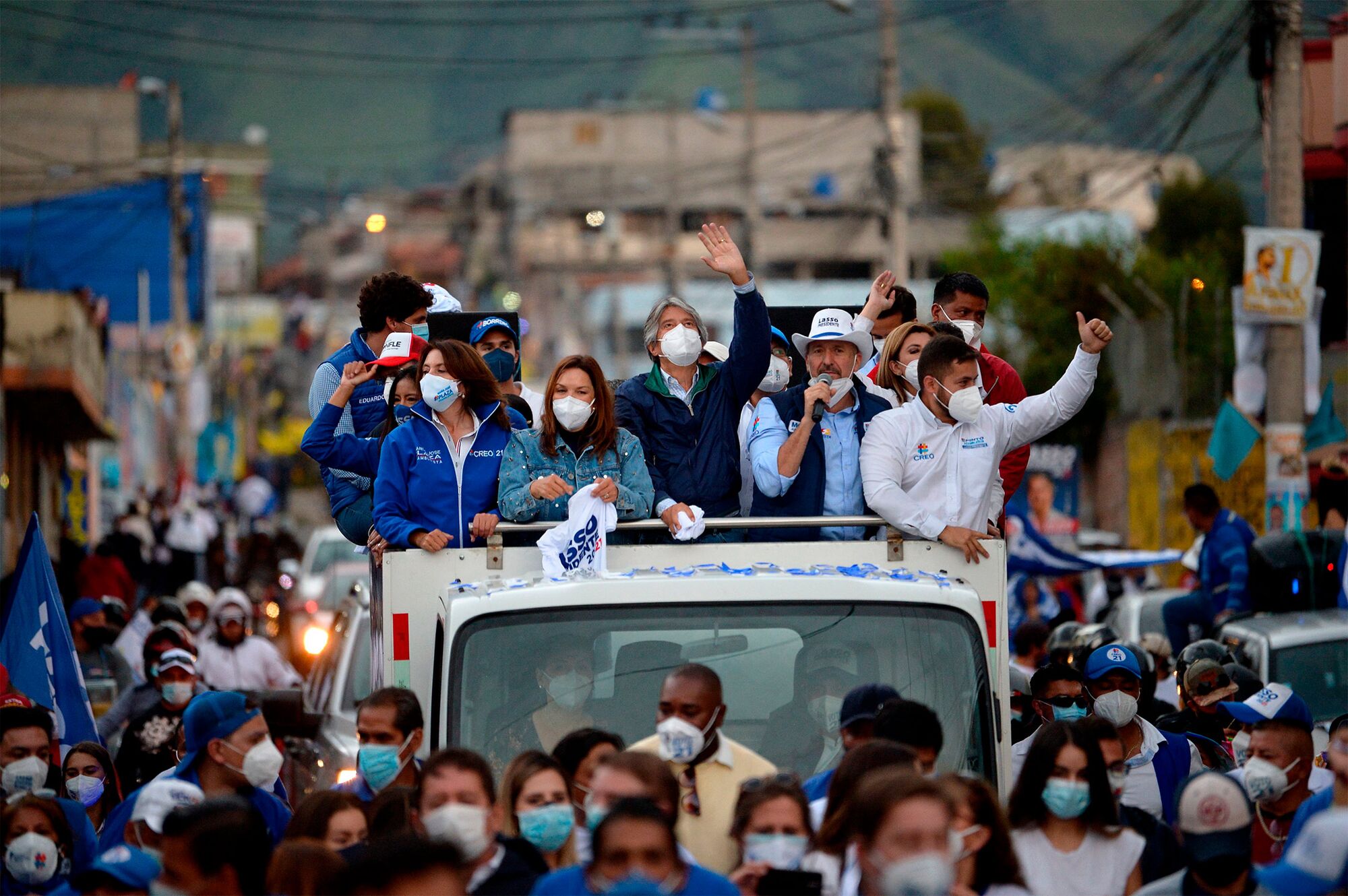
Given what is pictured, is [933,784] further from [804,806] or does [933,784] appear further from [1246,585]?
[1246,585]

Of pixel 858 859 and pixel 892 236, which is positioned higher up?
pixel 892 236

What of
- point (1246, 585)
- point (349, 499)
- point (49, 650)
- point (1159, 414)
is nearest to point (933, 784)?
point (349, 499)

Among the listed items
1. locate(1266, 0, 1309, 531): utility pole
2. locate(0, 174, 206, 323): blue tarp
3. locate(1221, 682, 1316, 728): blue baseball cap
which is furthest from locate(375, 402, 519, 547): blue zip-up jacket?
locate(0, 174, 206, 323): blue tarp

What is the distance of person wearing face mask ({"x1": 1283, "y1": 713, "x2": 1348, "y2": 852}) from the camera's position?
18.7 ft

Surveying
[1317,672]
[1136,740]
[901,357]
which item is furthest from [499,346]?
[1317,672]

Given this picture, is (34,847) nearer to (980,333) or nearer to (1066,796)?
(1066,796)

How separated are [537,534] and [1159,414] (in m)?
22.8

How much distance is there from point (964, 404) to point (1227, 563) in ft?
22.0

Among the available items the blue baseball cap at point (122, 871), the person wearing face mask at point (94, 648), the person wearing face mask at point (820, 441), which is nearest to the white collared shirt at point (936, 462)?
the person wearing face mask at point (820, 441)

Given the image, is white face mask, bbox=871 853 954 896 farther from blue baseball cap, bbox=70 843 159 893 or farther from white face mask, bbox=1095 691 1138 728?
white face mask, bbox=1095 691 1138 728

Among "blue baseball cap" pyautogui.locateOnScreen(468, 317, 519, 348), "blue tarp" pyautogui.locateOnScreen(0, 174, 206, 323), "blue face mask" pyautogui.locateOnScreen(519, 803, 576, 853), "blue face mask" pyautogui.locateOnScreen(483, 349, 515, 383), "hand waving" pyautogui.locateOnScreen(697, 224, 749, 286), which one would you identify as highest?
"blue tarp" pyautogui.locateOnScreen(0, 174, 206, 323)

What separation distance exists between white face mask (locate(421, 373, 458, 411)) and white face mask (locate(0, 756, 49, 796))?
2093mm

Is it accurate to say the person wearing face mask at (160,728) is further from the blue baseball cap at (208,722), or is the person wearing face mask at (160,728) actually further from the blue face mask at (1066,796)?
the blue face mask at (1066,796)

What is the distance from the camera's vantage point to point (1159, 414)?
28.7 meters
